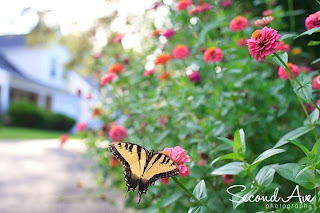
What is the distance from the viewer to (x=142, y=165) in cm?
Result: 90

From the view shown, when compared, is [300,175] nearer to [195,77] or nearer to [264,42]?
[264,42]

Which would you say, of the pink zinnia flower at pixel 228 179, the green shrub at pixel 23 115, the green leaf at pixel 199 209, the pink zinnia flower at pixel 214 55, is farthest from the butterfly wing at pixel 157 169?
the green shrub at pixel 23 115

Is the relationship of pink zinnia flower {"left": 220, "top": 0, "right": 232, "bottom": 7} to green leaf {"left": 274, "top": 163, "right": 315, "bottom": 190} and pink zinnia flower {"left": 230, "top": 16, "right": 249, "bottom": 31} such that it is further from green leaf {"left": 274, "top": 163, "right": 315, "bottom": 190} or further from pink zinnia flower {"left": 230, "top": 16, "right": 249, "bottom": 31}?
green leaf {"left": 274, "top": 163, "right": 315, "bottom": 190}

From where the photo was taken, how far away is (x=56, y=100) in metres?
20.3

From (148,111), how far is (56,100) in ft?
63.7

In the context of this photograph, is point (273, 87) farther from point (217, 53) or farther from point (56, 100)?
point (56, 100)

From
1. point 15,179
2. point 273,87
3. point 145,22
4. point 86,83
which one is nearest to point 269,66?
point 273,87

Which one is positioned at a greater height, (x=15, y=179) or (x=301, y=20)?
(x=301, y=20)

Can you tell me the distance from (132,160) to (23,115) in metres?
15.3

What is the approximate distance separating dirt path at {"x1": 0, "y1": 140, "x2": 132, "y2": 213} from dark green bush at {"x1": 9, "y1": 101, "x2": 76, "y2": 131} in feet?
28.0

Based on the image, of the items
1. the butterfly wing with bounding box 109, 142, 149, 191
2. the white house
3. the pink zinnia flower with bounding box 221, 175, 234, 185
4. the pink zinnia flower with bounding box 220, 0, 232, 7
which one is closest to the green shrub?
the white house

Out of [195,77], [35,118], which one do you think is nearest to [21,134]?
[35,118]

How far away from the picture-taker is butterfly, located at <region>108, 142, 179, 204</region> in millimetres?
833

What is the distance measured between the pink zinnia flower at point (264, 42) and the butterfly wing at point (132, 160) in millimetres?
464
